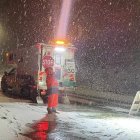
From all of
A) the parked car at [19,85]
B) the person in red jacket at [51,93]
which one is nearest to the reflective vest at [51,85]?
the person in red jacket at [51,93]

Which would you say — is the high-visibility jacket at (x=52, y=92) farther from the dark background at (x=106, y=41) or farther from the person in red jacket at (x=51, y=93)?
the dark background at (x=106, y=41)

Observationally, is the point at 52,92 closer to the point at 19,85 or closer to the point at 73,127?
the point at 73,127

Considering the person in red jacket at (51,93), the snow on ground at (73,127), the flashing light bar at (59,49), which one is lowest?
the snow on ground at (73,127)

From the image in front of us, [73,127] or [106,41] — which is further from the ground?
[106,41]

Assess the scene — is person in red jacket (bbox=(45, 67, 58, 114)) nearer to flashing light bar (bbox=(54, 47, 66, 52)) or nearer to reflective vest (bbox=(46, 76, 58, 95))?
reflective vest (bbox=(46, 76, 58, 95))

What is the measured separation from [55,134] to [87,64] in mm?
23932

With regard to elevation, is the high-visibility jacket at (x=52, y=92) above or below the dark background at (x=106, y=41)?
below

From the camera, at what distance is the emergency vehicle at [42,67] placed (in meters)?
16.7

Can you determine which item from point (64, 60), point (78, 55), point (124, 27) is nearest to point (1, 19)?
point (78, 55)

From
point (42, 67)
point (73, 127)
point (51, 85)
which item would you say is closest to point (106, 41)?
point (42, 67)

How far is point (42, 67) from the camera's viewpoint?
16.7m

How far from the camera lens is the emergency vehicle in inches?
659

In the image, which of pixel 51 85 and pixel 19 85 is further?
pixel 19 85

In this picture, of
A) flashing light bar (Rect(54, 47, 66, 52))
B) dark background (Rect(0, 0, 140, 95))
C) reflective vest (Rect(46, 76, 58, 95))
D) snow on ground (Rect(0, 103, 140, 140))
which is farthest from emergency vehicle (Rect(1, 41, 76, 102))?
dark background (Rect(0, 0, 140, 95))
